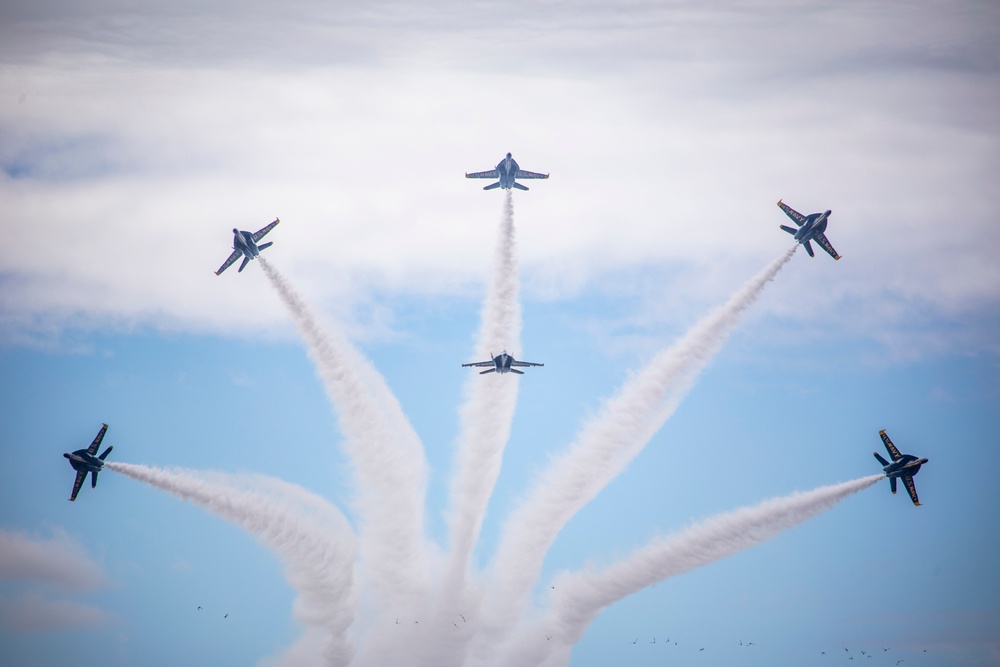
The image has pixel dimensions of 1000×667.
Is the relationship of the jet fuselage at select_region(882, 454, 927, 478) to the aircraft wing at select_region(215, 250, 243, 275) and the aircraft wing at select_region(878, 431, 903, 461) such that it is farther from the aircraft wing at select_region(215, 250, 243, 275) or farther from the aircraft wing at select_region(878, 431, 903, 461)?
the aircraft wing at select_region(215, 250, 243, 275)

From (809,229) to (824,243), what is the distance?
179 centimetres

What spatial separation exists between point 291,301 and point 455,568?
25.3 metres

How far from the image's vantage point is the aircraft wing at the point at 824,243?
131250 mm

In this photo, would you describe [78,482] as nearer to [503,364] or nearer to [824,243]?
[503,364]

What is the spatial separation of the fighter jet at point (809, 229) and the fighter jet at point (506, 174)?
65.0 ft

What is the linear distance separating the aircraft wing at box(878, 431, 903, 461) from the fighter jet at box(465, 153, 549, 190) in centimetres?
3372

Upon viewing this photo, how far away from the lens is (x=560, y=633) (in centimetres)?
13525

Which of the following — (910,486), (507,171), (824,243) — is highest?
(507,171)

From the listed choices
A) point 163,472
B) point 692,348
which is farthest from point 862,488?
point 163,472

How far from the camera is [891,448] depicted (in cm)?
12988

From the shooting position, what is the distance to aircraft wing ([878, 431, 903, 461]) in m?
129

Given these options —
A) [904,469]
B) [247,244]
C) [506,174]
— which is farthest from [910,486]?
[247,244]

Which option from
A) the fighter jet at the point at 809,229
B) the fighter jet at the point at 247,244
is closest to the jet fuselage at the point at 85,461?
the fighter jet at the point at 247,244

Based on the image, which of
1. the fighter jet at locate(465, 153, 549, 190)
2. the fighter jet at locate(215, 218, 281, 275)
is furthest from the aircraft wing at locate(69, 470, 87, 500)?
the fighter jet at locate(465, 153, 549, 190)
